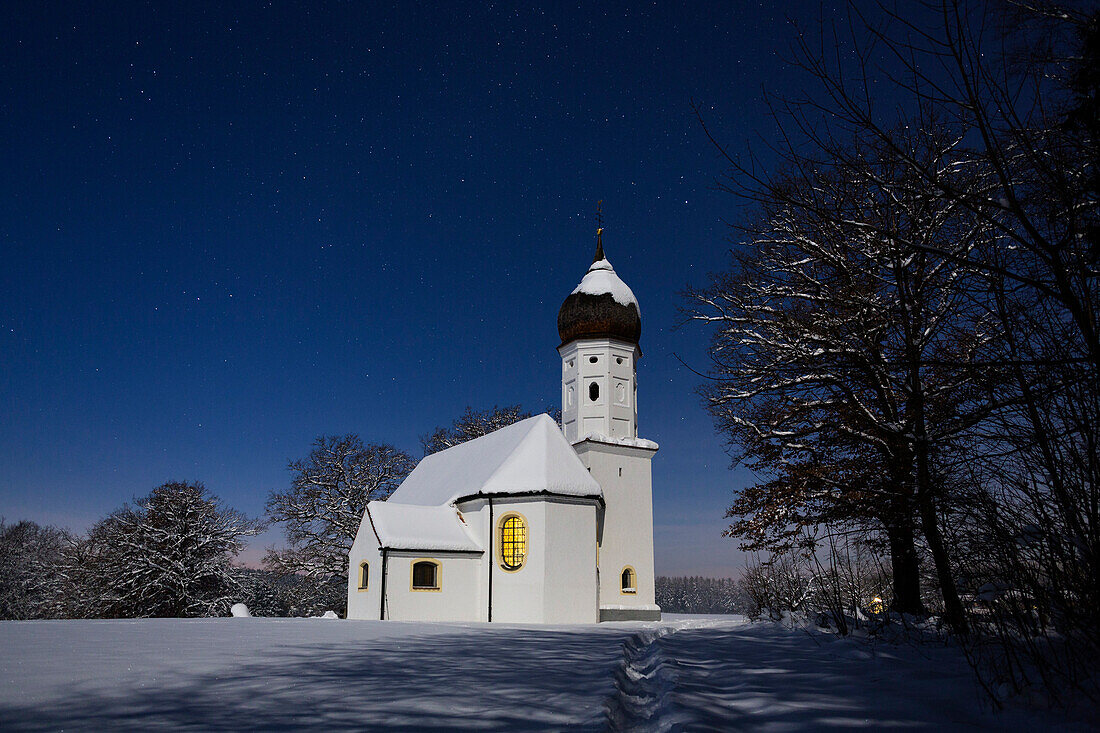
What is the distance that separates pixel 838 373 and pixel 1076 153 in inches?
126

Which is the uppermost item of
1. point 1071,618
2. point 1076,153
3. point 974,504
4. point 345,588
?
point 1076,153

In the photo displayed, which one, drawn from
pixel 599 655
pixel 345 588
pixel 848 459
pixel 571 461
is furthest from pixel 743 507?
pixel 345 588

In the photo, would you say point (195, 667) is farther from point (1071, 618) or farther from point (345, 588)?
point (345, 588)

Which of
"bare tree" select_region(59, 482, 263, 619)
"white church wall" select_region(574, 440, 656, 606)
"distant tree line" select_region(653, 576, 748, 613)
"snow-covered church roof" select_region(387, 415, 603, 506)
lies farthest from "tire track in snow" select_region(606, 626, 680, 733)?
"distant tree line" select_region(653, 576, 748, 613)

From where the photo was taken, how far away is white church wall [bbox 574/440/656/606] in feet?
89.8

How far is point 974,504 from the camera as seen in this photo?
4855mm

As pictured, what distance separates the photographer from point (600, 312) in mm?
29844

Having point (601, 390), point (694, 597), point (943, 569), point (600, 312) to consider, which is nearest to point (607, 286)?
point (600, 312)

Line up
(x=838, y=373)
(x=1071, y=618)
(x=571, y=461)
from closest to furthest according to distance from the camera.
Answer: (x=1071, y=618)
(x=838, y=373)
(x=571, y=461)

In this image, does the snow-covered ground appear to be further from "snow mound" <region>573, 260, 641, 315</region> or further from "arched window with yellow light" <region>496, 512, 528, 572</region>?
"snow mound" <region>573, 260, 641, 315</region>

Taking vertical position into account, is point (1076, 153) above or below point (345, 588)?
above

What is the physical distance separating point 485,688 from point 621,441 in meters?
23.2

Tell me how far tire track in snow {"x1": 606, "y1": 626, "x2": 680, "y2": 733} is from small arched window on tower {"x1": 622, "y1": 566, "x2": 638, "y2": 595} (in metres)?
18.0

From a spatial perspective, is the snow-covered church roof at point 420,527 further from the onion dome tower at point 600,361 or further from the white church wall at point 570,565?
the onion dome tower at point 600,361
